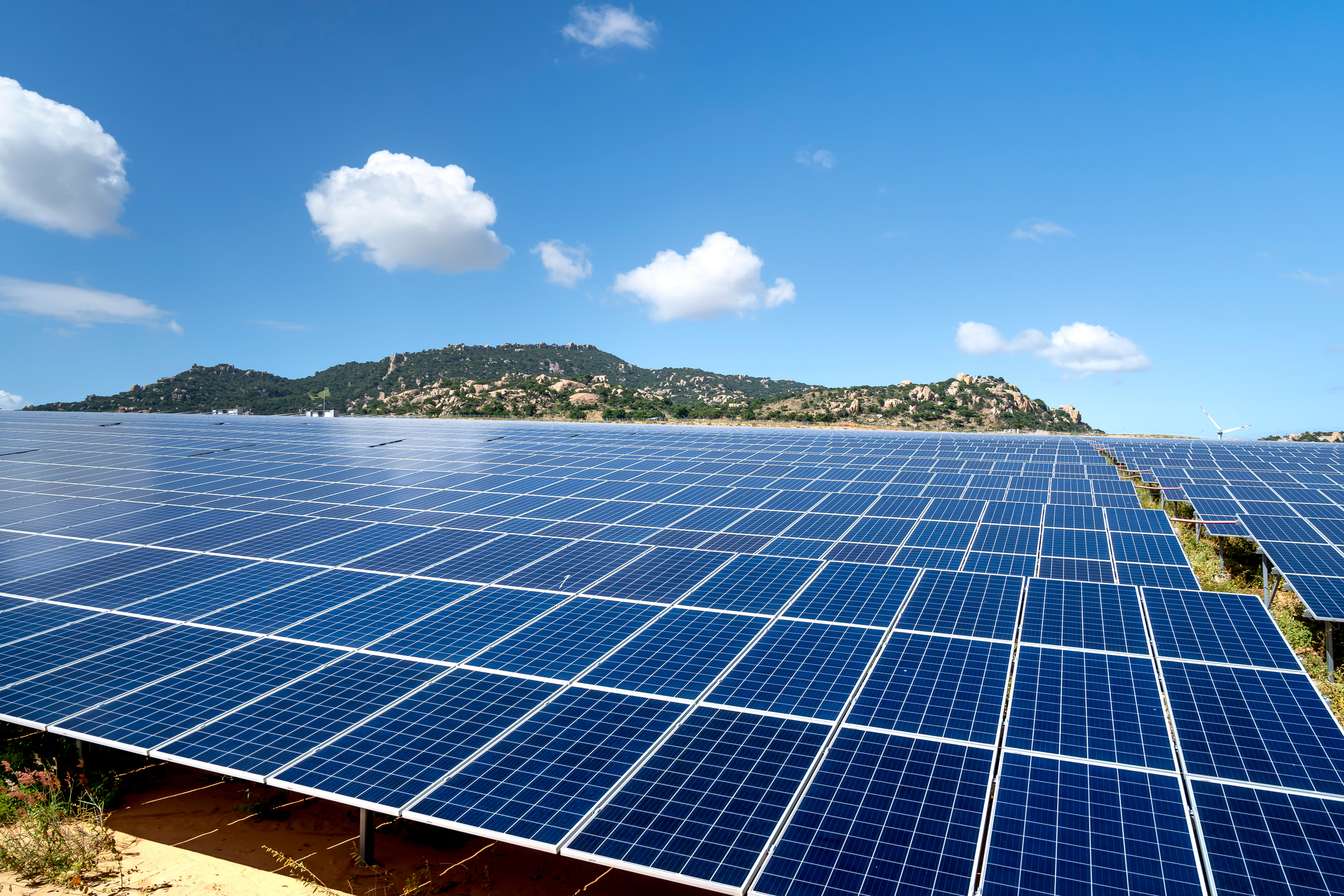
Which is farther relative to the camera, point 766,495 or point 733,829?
point 766,495

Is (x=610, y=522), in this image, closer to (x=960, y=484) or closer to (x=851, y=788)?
(x=851, y=788)

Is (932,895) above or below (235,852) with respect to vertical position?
above

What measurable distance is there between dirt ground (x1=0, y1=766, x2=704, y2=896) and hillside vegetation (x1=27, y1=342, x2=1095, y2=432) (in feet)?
298

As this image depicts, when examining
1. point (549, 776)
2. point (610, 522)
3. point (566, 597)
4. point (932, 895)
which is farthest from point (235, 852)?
point (610, 522)

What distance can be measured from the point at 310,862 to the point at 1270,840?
38.7 ft

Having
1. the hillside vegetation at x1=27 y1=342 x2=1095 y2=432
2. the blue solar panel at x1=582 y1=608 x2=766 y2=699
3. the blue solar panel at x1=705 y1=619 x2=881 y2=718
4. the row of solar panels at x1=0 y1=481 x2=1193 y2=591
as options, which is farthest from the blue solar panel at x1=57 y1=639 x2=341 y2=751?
the hillside vegetation at x1=27 y1=342 x2=1095 y2=432

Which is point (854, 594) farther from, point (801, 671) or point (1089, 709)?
point (1089, 709)

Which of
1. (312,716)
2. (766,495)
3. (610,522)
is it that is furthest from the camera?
(766,495)

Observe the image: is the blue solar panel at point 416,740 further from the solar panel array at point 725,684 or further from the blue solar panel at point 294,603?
the blue solar panel at point 294,603

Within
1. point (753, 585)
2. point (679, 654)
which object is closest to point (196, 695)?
point (679, 654)

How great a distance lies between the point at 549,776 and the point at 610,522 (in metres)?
13.5

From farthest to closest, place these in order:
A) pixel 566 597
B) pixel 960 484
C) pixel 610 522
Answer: pixel 960 484
pixel 610 522
pixel 566 597

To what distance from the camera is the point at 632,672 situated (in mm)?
10859

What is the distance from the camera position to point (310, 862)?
980 centimetres
